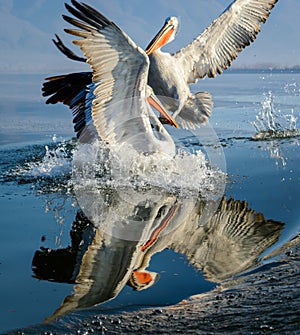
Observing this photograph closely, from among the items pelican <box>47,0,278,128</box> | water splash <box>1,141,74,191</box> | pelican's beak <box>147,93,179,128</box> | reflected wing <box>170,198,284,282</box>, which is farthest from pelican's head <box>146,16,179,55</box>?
reflected wing <box>170,198,284,282</box>

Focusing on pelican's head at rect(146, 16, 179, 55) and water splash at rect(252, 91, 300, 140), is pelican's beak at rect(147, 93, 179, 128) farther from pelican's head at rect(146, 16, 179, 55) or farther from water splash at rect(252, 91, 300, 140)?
water splash at rect(252, 91, 300, 140)

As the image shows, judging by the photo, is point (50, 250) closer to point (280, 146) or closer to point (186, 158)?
point (186, 158)

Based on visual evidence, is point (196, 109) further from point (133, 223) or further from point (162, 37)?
point (133, 223)

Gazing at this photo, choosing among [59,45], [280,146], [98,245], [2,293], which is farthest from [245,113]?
[2,293]

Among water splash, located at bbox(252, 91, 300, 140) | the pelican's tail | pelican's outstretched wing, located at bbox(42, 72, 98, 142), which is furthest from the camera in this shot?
water splash, located at bbox(252, 91, 300, 140)

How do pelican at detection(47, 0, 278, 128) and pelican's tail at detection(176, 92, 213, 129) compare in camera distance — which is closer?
pelican at detection(47, 0, 278, 128)

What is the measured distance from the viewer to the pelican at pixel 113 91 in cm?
452

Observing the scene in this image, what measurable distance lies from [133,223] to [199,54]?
9.30 ft

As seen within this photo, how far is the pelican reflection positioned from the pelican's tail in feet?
5.72

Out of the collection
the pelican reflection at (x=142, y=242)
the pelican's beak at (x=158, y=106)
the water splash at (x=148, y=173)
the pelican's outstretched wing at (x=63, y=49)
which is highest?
the pelican's outstretched wing at (x=63, y=49)

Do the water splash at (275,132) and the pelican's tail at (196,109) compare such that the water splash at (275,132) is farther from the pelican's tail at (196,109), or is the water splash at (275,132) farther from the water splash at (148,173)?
the water splash at (148,173)

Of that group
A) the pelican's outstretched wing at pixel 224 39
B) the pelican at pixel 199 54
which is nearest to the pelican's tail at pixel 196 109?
the pelican at pixel 199 54

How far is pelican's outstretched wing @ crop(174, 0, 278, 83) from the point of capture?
20.7ft

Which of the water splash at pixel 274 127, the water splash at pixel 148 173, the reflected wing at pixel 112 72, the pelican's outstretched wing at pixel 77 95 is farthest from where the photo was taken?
the water splash at pixel 274 127
